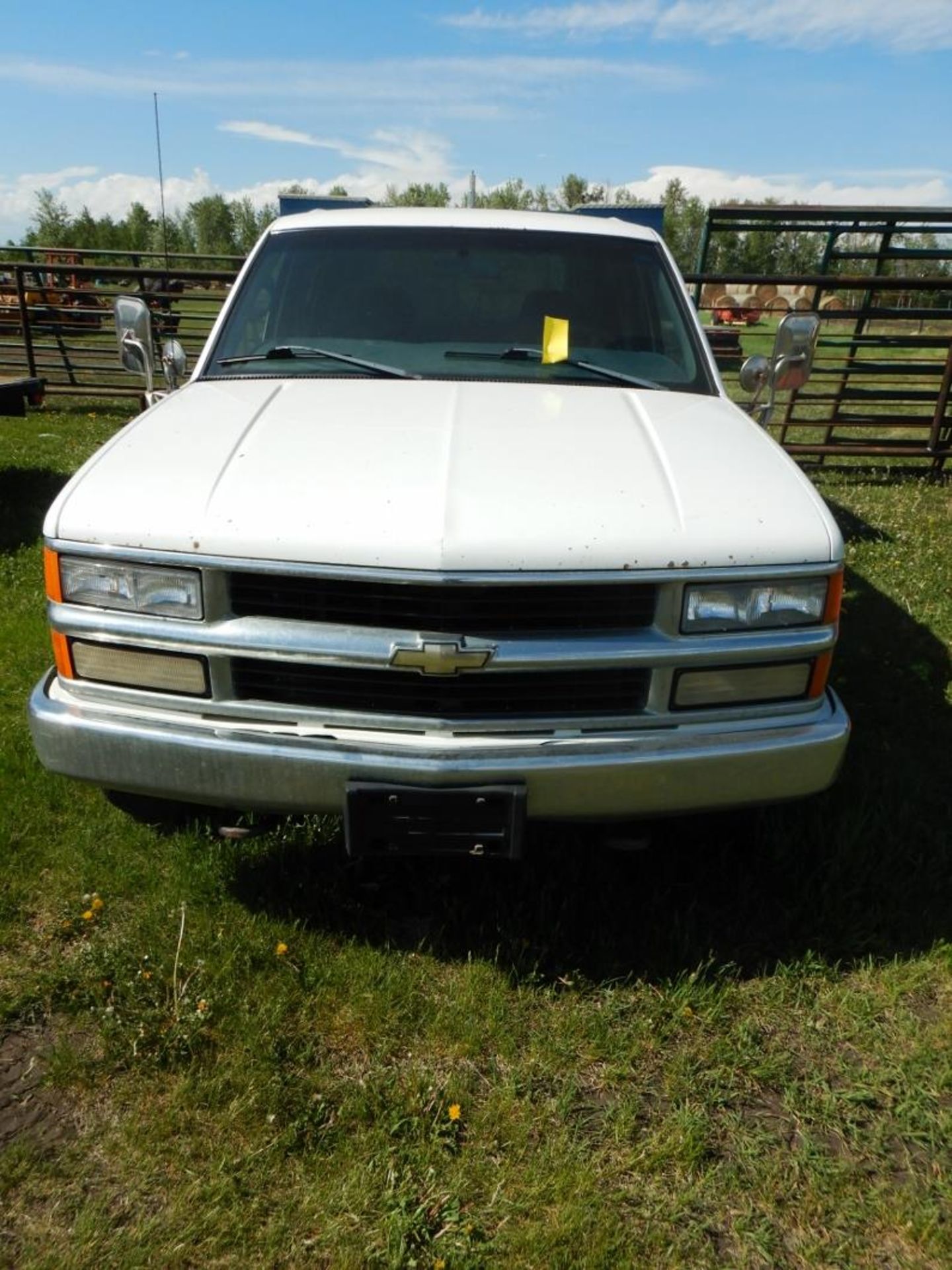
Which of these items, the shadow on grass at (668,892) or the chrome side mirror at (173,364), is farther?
the chrome side mirror at (173,364)

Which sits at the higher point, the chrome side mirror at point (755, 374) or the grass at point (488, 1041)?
the chrome side mirror at point (755, 374)

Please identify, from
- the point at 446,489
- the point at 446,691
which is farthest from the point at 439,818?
the point at 446,489

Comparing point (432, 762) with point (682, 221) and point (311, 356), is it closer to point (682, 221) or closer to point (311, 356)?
point (311, 356)

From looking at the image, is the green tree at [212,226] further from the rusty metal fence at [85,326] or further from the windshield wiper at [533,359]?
the windshield wiper at [533,359]

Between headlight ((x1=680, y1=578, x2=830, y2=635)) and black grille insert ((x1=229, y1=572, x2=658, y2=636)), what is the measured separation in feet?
0.35

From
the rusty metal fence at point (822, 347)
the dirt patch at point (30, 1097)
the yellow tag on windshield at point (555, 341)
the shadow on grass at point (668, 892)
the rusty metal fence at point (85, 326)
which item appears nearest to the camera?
the dirt patch at point (30, 1097)

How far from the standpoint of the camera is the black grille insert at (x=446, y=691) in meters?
2.19

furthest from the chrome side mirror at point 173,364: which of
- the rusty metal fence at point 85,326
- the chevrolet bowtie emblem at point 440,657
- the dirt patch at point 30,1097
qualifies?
the rusty metal fence at point 85,326

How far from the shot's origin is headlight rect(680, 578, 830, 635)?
2.20 metres

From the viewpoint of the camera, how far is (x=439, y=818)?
2158mm

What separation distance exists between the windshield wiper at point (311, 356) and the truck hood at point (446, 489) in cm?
29

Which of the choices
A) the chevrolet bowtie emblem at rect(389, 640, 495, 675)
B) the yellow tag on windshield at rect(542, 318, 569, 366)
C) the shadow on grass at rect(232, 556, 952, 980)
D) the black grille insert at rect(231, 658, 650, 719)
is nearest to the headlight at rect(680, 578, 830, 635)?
the black grille insert at rect(231, 658, 650, 719)

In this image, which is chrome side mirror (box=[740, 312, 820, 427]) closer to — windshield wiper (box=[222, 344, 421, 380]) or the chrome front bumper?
windshield wiper (box=[222, 344, 421, 380])

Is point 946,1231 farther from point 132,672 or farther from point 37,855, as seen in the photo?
point 37,855
